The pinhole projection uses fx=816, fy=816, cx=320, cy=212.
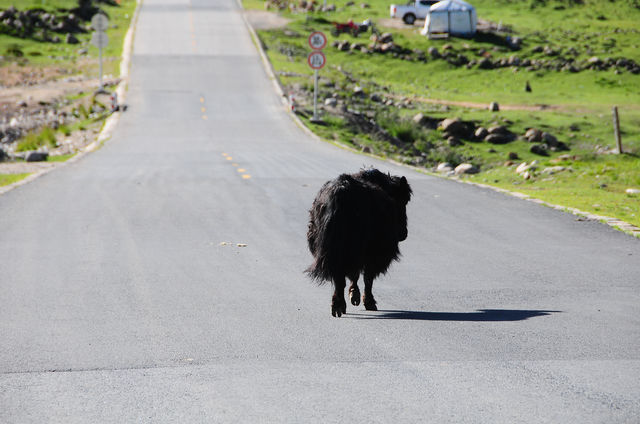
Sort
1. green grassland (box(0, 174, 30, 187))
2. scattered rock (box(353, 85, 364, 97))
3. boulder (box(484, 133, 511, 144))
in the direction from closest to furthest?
green grassland (box(0, 174, 30, 187)), boulder (box(484, 133, 511, 144)), scattered rock (box(353, 85, 364, 97))

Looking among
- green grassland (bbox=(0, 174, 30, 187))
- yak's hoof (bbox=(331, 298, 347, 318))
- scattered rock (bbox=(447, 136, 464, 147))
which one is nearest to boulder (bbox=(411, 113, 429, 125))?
scattered rock (bbox=(447, 136, 464, 147))

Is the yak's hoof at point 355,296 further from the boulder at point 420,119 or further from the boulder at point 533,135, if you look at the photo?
the boulder at point 420,119

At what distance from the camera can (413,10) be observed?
61.4m

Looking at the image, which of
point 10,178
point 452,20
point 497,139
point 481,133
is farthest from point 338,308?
point 452,20

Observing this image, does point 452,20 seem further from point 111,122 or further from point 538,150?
point 111,122

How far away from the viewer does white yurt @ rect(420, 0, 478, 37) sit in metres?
55.6

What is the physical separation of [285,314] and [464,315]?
1.70 meters

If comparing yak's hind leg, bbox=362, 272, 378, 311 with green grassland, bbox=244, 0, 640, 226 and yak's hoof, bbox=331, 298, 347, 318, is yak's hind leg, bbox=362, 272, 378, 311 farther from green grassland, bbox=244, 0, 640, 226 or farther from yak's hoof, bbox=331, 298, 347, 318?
green grassland, bbox=244, 0, 640, 226

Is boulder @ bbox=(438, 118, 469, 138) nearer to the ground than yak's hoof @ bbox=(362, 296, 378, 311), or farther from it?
nearer to the ground

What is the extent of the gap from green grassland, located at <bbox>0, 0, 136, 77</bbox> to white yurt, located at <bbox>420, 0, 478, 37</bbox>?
69.3 ft

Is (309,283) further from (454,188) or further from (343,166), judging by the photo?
(343,166)

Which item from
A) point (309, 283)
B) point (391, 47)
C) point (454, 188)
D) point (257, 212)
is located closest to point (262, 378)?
point (309, 283)

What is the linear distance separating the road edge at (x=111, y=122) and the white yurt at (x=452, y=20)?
20389 mm

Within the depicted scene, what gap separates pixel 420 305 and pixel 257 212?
596cm
